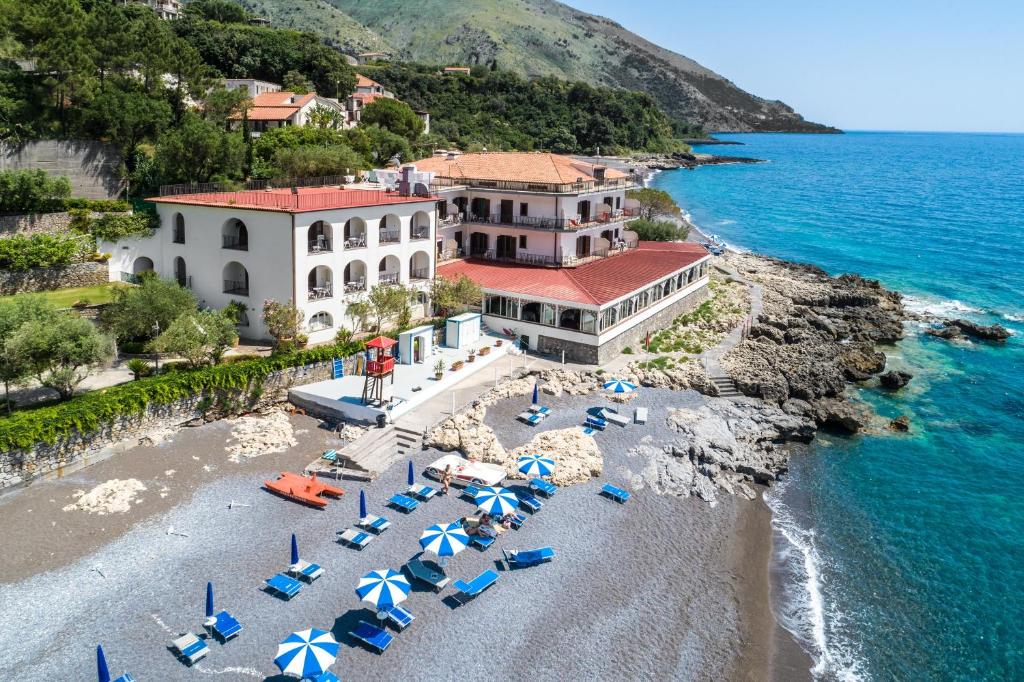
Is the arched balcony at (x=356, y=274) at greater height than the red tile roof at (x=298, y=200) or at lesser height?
lesser

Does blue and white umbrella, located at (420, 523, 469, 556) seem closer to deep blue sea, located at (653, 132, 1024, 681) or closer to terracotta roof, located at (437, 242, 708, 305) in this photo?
deep blue sea, located at (653, 132, 1024, 681)

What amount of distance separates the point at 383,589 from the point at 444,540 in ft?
8.67

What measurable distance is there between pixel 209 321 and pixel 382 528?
47.2 feet

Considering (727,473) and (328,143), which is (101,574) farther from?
(328,143)

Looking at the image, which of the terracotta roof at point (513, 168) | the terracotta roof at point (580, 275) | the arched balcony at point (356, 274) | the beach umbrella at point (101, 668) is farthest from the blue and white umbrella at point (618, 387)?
the beach umbrella at point (101, 668)

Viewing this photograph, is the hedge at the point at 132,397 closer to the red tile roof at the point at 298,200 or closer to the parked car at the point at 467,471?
the red tile roof at the point at 298,200

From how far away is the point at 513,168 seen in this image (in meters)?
51.2

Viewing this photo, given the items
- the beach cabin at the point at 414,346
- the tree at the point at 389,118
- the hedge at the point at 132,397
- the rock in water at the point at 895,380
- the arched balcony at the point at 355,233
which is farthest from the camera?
the tree at the point at 389,118

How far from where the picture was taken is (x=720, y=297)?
188 feet

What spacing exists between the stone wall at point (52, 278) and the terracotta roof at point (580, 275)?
1986cm

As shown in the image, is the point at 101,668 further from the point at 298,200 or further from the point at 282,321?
the point at 298,200

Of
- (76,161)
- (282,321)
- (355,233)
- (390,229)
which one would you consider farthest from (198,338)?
(76,161)

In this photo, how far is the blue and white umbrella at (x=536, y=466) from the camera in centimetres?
2658

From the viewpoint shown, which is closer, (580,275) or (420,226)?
(420,226)
